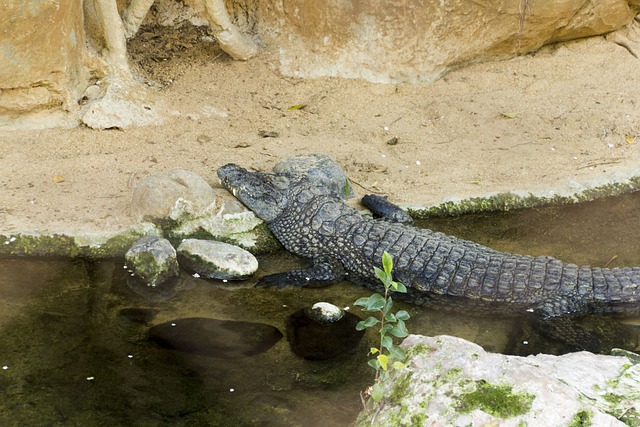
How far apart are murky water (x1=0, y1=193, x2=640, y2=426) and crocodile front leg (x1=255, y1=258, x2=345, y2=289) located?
8 cm

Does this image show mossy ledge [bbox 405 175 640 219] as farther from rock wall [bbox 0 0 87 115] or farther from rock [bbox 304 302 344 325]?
rock wall [bbox 0 0 87 115]

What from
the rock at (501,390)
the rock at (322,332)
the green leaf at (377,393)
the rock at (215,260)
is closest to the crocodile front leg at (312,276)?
the rock at (215,260)

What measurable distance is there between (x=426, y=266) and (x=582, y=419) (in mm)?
2530

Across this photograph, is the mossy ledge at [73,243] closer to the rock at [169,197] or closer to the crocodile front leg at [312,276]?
the rock at [169,197]

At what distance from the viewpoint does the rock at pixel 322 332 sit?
4402mm

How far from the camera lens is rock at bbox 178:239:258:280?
200 inches

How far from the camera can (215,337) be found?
446 cm

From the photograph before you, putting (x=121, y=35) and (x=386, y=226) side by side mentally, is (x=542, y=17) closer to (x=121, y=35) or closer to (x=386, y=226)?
(x=386, y=226)

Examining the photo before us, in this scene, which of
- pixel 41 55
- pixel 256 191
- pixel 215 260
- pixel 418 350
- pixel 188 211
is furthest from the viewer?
pixel 41 55

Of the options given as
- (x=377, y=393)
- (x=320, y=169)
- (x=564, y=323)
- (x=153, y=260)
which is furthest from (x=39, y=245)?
(x=564, y=323)

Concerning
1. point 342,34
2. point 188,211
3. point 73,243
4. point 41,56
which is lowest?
point 73,243

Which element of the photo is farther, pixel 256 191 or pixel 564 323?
pixel 256 191

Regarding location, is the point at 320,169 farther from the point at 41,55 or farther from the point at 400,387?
the point at 400,387

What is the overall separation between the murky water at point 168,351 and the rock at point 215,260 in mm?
76
